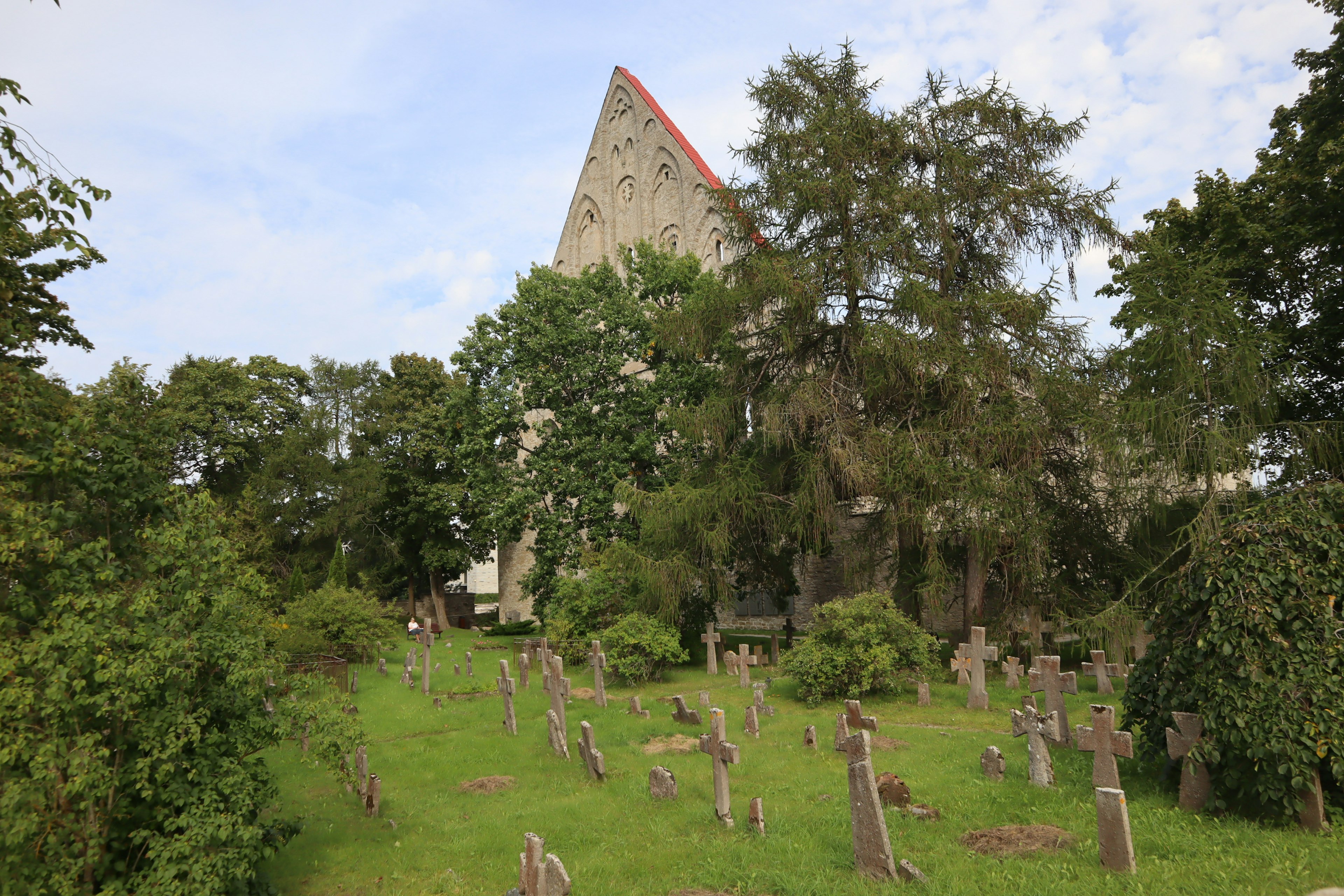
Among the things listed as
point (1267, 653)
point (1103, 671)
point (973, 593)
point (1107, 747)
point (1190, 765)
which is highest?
point (973, 593)

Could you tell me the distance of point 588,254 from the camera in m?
33.0

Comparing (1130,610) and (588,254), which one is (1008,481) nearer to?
(1130,610)

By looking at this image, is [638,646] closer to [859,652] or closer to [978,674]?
[859,652]

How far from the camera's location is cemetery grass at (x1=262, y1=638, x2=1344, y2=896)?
562cm

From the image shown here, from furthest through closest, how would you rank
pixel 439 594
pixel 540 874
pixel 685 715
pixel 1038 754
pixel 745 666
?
pixel 439 594 → pixel 745 666 → pixel 685 715 → pixel 1038 754 → pixel 540 874

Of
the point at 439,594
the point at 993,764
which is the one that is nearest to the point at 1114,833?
the point at 993,764

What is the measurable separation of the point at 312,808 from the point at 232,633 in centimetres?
390

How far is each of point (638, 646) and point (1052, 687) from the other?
29.5 feet

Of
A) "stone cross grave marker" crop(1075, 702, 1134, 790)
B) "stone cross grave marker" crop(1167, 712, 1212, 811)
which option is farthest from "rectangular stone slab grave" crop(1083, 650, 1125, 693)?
"stone cross grave marker" crop(1075, 702, 1134, 790)

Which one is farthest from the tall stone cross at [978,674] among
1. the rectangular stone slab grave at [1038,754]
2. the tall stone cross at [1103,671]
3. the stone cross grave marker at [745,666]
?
the rectangular stone slab grave at [1038,754]

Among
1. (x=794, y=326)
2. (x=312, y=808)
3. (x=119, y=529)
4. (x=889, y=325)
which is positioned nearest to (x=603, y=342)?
(x=794, y=326)

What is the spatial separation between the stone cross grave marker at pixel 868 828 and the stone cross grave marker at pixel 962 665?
28.2 ft

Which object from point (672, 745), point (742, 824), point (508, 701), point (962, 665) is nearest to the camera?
point (742, 824)

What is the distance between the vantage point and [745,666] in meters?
→ 15.7
